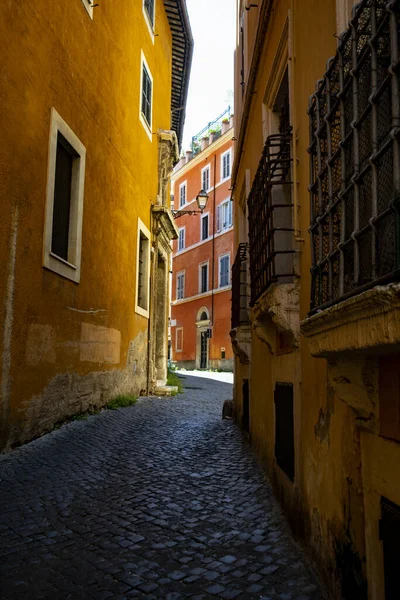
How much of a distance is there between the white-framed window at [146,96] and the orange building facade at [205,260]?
641 inches

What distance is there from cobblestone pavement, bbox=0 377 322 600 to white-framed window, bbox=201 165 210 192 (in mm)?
27855

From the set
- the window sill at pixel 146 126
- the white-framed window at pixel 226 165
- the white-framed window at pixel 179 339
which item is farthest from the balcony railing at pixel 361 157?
the white-framed window at pixel 179 339

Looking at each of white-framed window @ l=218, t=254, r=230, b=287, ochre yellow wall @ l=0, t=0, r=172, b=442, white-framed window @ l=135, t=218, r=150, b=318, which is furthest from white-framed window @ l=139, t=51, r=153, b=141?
white-framed window @ l=218, t=254, r=230, b=287

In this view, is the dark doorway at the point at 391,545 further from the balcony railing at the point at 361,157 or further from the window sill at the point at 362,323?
the balcony railing at the point at 361,157

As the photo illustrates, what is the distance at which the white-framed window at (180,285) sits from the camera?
3552 cm

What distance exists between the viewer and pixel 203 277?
32.6m

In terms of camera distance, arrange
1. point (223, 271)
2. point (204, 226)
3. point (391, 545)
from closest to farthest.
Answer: point (391, 545)
point (223, 271)
point (204, 226)

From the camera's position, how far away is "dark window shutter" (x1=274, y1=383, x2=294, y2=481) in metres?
3.71

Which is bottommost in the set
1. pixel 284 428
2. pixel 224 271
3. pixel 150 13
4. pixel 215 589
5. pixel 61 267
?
pixel 215 589

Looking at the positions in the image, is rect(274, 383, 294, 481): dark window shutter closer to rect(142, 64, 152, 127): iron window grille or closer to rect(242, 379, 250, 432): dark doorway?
rect(242, 379, 250, 432): dark doorway

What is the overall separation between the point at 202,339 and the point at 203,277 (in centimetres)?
381

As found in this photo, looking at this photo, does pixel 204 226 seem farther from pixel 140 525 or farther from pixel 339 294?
pixel 339 294

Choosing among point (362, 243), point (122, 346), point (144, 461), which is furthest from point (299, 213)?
point (122, 346)

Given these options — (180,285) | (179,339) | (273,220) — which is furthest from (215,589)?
(180,285)
